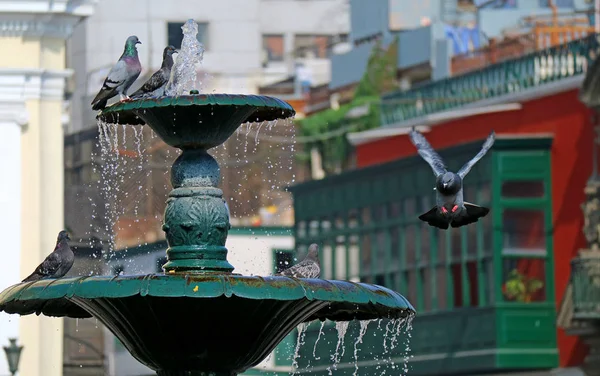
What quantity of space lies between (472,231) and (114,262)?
7.02m

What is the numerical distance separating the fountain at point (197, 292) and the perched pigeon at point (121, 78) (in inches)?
58.5

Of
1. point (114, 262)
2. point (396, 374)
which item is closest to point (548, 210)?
point (396, 374)

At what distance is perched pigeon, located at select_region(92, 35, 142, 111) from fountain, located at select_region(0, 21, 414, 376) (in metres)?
1.48

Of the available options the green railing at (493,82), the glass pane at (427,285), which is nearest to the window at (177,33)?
the green railing at (493,82)

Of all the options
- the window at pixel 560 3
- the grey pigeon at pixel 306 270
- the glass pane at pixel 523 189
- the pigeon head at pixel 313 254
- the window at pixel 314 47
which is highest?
the window at pixel 314 47

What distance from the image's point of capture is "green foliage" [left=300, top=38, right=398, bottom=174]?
65.4m

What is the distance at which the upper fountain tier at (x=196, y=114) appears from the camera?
18.7 meters

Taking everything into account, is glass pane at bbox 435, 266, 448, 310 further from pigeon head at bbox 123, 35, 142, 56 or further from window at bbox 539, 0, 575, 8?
pigeon head at bbox 123, 35, 142, 56

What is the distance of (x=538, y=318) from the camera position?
4912cm

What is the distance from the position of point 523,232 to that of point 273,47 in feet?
113

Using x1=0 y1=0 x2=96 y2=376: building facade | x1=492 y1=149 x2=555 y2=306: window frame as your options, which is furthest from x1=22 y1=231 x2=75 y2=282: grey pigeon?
x1=492 y1=149 x2=555 y2=306: window frame

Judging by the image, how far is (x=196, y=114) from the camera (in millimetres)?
18844

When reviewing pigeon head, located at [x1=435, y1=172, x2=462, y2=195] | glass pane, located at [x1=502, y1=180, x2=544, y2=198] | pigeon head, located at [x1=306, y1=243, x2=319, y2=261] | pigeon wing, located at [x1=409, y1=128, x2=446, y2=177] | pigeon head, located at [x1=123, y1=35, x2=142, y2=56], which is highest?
glass pane, located at [x1=502, y1=180, x2=544, y2=198]

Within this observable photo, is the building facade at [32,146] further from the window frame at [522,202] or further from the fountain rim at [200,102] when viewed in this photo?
the fountain rim at [200,102]
